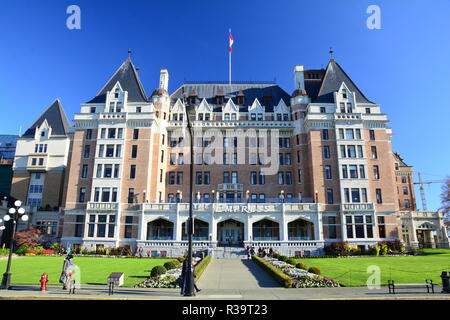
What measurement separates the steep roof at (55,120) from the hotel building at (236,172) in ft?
9.05

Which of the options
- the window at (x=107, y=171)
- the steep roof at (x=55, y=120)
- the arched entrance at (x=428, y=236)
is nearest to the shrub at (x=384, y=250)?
the arched entrance at (x=428, y=236)

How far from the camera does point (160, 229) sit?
4744cm

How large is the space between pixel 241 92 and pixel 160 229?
29704 millimetres

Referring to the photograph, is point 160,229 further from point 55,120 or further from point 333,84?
point 333,84

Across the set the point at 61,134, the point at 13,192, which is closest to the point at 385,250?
the point at 61,134

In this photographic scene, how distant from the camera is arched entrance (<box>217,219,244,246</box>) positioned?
4753 centimetres

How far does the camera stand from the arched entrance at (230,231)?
156ft

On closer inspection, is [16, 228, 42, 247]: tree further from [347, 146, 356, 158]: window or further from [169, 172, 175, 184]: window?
[347, 146, 356, 158]: window

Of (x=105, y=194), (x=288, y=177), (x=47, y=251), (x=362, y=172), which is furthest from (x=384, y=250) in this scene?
(x=47, y=251)

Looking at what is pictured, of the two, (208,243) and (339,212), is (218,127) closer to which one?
(208,243)

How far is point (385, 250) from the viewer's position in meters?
41.1

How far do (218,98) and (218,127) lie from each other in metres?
7.42

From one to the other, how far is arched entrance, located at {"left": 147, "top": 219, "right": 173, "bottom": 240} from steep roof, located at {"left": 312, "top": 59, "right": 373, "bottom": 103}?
1278 inches

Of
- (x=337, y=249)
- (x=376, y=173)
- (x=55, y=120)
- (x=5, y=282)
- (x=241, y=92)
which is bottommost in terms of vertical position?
(x=5, y=282)
